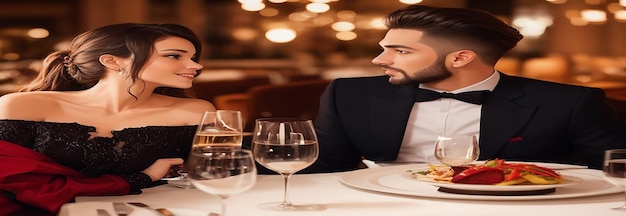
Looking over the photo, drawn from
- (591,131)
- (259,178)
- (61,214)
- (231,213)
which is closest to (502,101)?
(591,131)

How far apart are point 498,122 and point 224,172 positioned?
1238 millimetres

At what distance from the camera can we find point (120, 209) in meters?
1.67

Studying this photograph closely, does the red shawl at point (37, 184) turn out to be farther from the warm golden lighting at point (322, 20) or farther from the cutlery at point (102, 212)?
the warm golden lighting at point (322, 20)

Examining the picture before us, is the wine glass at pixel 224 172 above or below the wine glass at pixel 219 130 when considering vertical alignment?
below

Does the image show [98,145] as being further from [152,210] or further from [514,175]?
[514,175]

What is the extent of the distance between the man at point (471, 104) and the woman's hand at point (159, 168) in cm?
71

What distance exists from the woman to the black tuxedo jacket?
53cm

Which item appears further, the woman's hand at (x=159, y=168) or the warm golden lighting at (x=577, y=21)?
the warm golden lighting at (x=577, y=21)

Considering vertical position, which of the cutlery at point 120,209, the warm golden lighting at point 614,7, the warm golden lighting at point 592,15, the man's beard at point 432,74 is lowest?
the cutlery at point 120,209

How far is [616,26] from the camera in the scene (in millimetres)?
3895

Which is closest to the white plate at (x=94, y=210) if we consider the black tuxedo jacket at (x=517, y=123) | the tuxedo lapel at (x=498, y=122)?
the black tuxedo jacket at (x=517, y=123)

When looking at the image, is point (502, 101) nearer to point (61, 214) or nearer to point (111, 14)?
point (61, 214)

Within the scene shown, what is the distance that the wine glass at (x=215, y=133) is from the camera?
79.0 inches

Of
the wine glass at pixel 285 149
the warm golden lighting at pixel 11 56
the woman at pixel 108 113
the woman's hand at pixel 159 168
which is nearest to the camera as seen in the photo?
the wine glass at pixel 285 149
